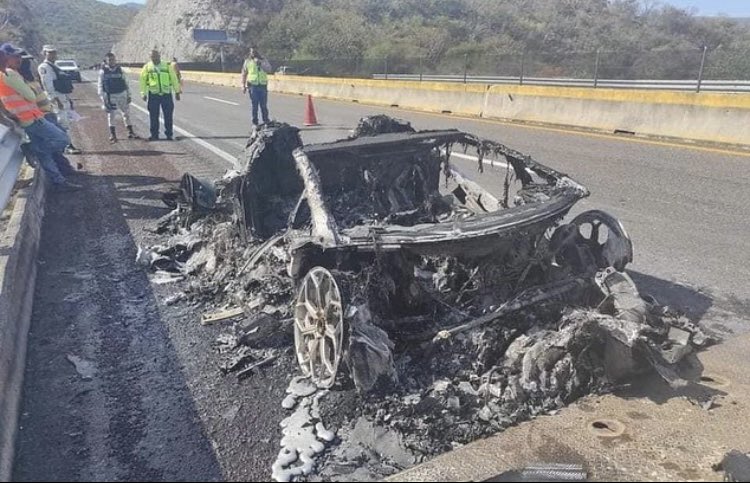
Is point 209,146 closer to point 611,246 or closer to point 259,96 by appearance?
point 259,96

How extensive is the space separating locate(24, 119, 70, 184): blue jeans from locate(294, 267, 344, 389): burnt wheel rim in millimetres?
6801

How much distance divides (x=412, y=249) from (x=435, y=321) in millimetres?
540

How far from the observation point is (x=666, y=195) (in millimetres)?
7609

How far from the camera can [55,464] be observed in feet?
9.85

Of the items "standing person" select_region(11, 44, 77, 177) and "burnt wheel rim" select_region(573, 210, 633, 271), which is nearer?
"burnt wheel rim" select_region(573, 210, 633, 271)

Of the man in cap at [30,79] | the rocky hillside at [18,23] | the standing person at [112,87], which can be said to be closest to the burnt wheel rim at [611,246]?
the man in cap at [30,79]

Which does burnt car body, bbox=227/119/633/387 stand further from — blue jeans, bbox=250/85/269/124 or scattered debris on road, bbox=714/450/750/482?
blue jeans, bbox=250/85/269/124

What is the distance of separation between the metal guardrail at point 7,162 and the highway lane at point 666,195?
14.5ft

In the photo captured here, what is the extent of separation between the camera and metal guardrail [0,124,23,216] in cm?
612

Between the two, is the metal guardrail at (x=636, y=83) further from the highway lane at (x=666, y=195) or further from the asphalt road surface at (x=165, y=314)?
the asphalt road surface at (x=165, y=314)

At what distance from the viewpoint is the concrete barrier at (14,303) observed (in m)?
3.20

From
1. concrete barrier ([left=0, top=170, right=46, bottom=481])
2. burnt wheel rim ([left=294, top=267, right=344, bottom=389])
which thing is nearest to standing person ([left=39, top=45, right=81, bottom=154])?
concrete barrier ([left=0, top=170, right=46, bottom=481])

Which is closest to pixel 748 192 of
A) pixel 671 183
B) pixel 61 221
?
pixel 671 183

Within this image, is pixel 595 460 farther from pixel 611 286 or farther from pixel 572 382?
pixel 611 286
